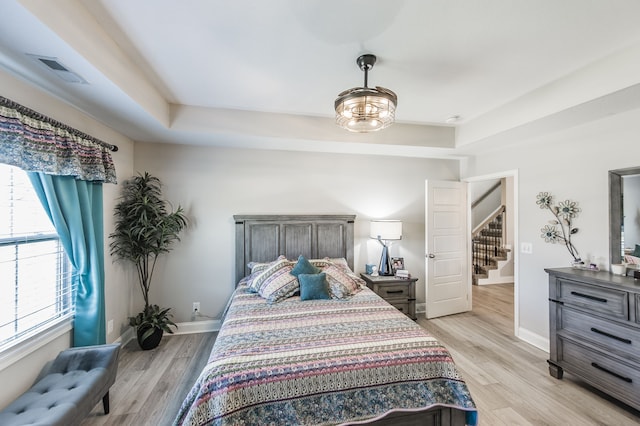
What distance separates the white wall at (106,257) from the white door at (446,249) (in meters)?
3.90

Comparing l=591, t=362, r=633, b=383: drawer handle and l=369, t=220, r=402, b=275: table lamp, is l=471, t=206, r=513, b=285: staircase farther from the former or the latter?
l=591, t=362, r=633, b=383: drawer handle

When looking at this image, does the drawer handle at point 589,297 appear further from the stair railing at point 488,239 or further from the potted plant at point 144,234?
the potted plant at point 144,234

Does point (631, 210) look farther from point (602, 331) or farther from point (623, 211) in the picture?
point (602, 331)

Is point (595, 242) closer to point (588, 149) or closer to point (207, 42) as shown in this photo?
point (588, 149)

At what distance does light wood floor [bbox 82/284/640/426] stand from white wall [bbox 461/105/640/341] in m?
0.62

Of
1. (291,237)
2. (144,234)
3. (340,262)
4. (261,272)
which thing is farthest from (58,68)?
(340,262)

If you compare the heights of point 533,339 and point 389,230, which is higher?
point 389,230

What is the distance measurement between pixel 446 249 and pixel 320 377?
10.3ft

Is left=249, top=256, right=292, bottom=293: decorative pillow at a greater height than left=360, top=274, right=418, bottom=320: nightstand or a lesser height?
greater

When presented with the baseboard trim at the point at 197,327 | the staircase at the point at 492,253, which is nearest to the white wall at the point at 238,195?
the baseboard trim at the point at 197,327

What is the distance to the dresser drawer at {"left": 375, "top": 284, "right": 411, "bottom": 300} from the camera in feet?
11.5

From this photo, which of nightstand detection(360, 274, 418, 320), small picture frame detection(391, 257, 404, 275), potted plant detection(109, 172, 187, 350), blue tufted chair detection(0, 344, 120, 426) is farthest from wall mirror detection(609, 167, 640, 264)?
potted plant detection(109, 172, 187, 350)

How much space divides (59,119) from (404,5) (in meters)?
2.68

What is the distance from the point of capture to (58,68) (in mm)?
1682
